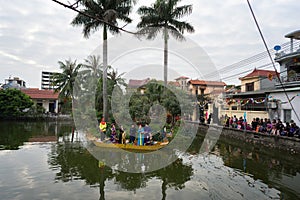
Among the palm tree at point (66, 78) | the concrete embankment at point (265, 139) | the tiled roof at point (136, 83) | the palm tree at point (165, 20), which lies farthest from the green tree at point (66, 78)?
the concrete embankment at point (265, 139)

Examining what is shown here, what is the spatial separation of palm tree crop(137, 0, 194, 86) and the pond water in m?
9.72

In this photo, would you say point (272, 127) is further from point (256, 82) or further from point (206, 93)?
point (206, 93)

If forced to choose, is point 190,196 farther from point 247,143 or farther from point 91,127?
point 91,127

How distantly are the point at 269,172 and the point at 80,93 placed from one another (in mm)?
21557

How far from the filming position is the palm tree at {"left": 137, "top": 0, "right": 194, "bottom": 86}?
1864 cm

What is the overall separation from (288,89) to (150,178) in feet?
42.3

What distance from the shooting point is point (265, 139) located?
592 inches

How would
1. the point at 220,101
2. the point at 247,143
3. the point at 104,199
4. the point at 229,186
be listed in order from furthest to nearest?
the point at 220,101
the point at 247,143
the point at 229,186
the point at 104,199

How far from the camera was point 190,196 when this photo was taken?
6945 millimetres

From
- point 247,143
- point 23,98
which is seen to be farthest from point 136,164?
point 23,98

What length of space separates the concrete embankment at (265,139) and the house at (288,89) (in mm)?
2827

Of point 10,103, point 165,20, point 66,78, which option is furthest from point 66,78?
point 165,20

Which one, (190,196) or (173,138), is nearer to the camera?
(190,196)

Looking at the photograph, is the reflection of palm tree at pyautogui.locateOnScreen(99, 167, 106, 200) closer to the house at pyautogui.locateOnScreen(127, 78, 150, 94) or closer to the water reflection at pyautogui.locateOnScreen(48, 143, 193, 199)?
the water reflection at pyautogui.locateOnScreen(48, 143, 193, 199)
